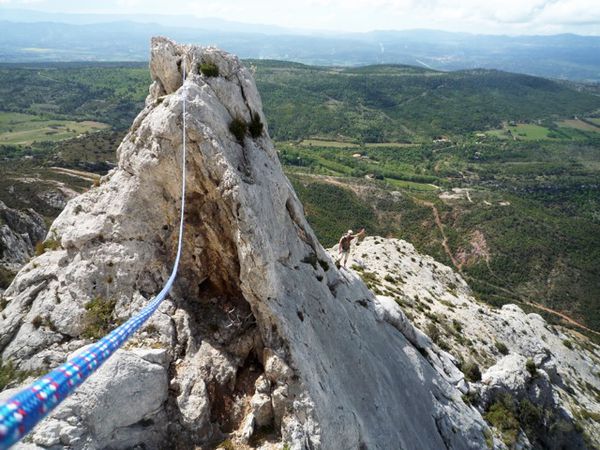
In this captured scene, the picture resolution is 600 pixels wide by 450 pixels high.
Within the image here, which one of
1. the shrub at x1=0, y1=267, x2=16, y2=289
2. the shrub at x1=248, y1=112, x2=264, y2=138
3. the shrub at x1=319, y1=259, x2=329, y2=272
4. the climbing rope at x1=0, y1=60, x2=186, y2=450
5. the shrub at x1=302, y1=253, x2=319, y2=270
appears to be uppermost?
the shrub at x1=248, y1=112, x2=264, y2=138

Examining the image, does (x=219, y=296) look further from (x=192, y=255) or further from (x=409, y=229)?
(x=409, y=229)

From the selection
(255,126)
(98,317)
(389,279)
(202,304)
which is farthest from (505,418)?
(98,317)

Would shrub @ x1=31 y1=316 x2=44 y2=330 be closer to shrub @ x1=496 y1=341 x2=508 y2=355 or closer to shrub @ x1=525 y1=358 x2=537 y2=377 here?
shrub @ x1=525 y1=358 x2=537 y2=377

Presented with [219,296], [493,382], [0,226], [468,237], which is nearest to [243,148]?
[219,296]

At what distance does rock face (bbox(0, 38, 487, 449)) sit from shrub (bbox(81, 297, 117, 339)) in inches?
4.3

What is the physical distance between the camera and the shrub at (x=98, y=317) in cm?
1577

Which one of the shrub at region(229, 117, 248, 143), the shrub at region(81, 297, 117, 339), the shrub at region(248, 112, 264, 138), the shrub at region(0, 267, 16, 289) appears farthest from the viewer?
the shrub at region(0, 267, 16, 289)

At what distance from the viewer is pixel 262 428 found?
1457 centimetres

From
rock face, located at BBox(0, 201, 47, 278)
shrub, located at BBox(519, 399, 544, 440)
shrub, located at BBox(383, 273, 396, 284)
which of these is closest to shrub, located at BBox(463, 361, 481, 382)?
shrub, located at BBox(519, 399, 544, 440)

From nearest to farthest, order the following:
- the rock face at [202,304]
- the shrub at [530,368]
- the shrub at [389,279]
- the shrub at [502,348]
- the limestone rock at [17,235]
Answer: the rock face at [202,304] < the shrub at [530,368] < the shrub at [502,348] < the shrub at [389,279] < the limestone rock at [17,235]

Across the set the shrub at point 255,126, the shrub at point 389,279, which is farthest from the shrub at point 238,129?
the shrub at point 389,279

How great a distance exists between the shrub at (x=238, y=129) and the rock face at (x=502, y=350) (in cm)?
1913

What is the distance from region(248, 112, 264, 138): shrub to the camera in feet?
68.4

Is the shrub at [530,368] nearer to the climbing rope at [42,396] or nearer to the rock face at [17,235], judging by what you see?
the climbing rope at [42,396]
